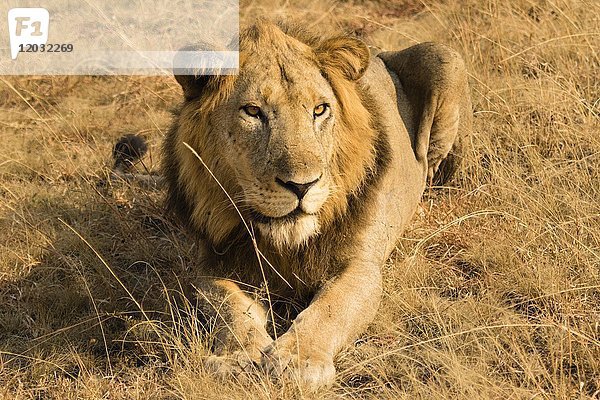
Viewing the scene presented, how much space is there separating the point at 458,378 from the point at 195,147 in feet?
5.70

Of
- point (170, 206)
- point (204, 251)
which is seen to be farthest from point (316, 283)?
point (170, 206)

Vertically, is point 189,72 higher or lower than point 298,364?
higher

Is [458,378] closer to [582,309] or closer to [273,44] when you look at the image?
[582,309]

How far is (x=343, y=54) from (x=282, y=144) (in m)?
0.76

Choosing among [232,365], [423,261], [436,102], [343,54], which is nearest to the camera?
[232,365]

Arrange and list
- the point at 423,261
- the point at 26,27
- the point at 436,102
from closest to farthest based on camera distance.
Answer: the point at 423,261 → the point at 436,102 → the point at 26,27

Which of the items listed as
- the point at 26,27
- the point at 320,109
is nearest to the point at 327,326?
the point at 320,109

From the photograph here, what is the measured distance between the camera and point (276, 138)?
427cm

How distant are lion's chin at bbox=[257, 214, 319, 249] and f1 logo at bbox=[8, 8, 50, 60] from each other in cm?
553

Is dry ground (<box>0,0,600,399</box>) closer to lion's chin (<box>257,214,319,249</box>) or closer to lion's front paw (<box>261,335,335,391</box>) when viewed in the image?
lion's front paw (<box>261,335,335,391</box>)

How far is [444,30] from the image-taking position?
28.5 ft

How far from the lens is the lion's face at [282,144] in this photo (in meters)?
4.16

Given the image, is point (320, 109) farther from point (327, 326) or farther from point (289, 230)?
point (327, 326)

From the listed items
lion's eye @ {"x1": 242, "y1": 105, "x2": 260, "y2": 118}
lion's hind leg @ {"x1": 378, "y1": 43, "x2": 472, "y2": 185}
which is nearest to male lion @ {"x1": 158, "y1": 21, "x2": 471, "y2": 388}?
lion's eye @ {"x1": 242, "y1": 105, "x2": 260, "y2": 118}
